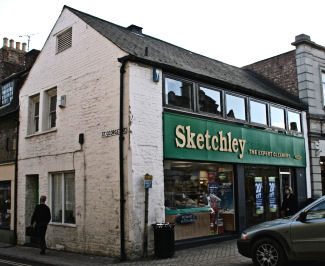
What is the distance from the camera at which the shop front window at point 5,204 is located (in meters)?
15.2

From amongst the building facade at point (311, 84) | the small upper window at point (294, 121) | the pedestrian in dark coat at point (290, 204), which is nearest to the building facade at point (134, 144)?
the small upper window at point (294, 121)

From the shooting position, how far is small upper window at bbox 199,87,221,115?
12391mm

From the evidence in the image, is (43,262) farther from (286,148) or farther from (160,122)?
(286,148)

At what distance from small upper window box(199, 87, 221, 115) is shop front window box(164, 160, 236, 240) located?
1.89 metres

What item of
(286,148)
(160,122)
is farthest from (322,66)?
(160,122)

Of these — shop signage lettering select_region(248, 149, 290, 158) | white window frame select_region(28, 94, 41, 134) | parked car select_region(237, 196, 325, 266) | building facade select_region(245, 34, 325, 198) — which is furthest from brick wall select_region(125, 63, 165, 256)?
building facade select_region(245, 34, 325, 198)

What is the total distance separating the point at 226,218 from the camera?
42.4ft

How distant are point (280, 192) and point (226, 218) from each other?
391 cm

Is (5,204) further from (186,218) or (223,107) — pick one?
(223,107)

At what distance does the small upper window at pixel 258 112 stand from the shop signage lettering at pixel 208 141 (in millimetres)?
1519

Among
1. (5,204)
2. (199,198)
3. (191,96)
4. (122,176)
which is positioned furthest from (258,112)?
(5,204)

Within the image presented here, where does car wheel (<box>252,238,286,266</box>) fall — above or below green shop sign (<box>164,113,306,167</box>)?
below

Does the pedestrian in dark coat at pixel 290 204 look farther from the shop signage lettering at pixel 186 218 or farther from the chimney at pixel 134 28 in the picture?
the chimney at pixel 134 28

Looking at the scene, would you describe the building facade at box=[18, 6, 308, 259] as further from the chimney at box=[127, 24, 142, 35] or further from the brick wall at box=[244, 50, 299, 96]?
the brick wall at box=[244, 50, 299, 96]
